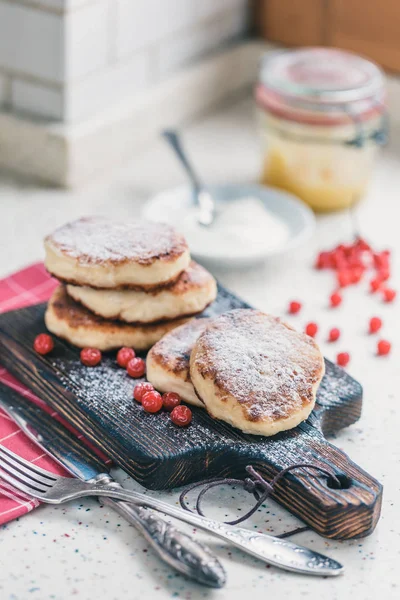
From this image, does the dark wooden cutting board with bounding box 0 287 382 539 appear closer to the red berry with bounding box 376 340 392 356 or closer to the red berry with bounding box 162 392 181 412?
the red berry with bounding box 162 392 181 412

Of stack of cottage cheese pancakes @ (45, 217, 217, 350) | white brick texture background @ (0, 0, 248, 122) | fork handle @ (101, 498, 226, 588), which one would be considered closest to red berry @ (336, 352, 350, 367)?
stack of cottage cheese pancakes @ (45, 217, 217, 350)

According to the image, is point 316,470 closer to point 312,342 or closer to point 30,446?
point 312,342

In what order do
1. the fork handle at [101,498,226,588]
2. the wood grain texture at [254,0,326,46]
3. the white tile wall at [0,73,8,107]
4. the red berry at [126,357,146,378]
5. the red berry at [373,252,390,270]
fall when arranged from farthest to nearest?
the wood grain texture at [254,0,326,46] → the white tile wall at [0,73,8,107] → the red berry at [373,252,390,270] → the red berry at [126,357,146,378] → the fork handle at [101,498,226,588]

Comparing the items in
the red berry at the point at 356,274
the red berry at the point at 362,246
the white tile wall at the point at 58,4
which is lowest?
the red berry at the point at 356,274

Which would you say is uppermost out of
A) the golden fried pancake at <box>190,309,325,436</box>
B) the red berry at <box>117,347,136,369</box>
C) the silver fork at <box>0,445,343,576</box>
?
the golden fried pancake at <box>190,309,325,436</box>

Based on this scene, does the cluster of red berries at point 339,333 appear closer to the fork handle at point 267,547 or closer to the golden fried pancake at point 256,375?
the golden fried pancake at point 256,375

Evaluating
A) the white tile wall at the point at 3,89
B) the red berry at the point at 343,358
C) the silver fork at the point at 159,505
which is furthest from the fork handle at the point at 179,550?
the white tile wall at the point at 3,89

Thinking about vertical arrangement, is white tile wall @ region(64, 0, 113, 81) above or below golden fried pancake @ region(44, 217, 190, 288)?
above
